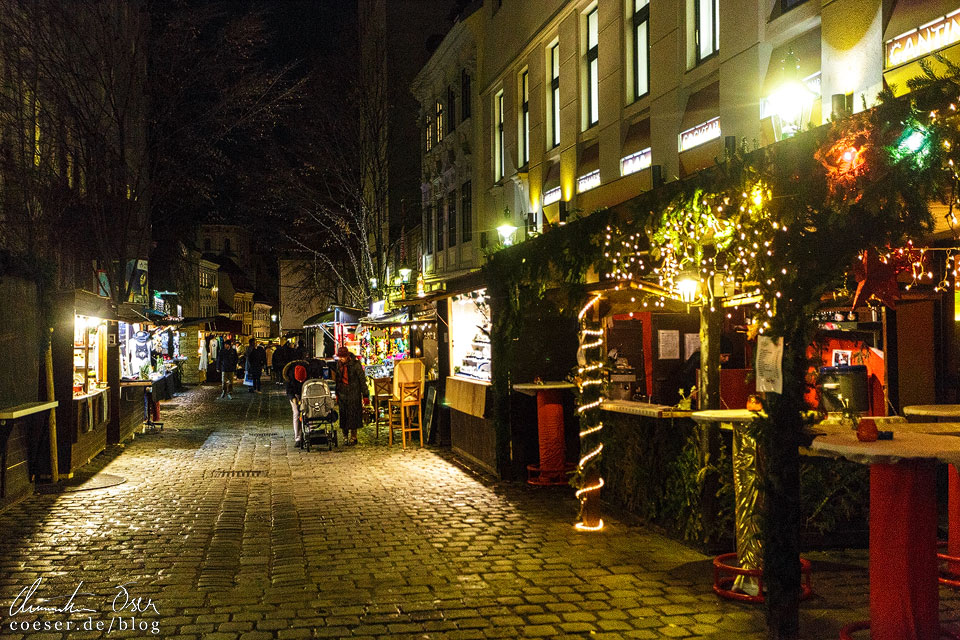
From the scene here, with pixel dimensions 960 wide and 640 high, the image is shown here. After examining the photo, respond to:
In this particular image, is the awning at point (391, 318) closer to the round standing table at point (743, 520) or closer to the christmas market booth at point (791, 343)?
the christmas market booth at point (791, 343)

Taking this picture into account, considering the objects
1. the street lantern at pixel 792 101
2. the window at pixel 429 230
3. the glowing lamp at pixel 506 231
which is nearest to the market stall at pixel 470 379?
the glowing lamp at pixel 506 231

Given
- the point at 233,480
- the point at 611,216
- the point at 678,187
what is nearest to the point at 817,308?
the point at 678,187

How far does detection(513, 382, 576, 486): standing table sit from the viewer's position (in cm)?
1148

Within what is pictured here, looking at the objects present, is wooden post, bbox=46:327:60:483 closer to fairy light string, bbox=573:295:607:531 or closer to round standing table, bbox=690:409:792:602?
fairy light string, bbox=573:295:607:531

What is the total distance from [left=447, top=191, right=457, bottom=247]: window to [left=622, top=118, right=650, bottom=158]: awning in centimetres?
1405

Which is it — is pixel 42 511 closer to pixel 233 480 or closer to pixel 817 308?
pixel 233 480

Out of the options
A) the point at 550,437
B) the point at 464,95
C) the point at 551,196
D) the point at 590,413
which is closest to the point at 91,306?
the point at 550,437

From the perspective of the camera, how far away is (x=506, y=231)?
20719 millimetres

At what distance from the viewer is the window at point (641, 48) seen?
1496cm

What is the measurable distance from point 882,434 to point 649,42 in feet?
34.4

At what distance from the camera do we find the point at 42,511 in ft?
33.4

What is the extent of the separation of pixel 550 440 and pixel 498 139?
558 inches

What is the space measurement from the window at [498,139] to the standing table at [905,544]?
1927 centimetres

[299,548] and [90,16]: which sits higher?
[90,16]
